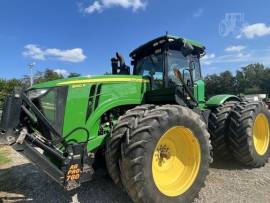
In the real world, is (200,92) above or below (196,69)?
below

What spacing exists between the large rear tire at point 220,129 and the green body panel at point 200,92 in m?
0.34

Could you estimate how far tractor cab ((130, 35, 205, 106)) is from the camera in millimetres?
Answer: 5668

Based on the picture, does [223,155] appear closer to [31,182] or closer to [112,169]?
[112,169]

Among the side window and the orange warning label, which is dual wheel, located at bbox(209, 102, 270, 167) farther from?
the orange warning label

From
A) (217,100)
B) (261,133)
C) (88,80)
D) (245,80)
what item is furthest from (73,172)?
(245,80)

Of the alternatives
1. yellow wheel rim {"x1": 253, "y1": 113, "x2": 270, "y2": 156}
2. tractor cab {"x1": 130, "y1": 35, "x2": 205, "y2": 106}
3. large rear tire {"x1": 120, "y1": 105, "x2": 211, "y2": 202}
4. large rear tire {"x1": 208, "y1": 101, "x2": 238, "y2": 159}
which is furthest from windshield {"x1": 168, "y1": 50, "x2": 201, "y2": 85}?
yellow wheel rim {"x1": 253, "y1": 113, "x2": 270, "y2": 156}

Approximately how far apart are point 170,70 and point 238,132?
1924 millimetres

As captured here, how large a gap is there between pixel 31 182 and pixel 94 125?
2203 millimetres

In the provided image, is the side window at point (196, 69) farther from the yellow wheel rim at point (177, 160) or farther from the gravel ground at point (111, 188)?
the yellow wheel rim at point (177, 160)

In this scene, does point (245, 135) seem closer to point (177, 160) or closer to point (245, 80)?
point (177, 160)

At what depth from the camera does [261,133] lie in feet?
23.8

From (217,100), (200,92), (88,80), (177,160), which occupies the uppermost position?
(88,80)

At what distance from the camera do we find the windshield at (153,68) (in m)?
5.92

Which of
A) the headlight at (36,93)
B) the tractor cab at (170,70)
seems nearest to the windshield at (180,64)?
the tractor cab at (170,70)
